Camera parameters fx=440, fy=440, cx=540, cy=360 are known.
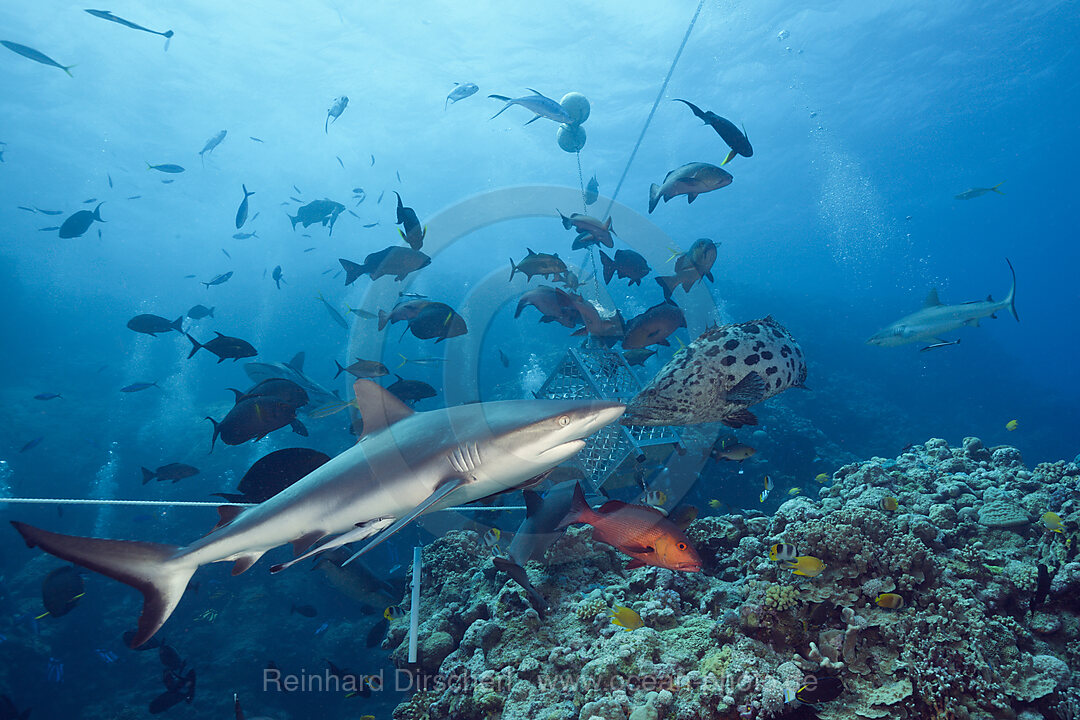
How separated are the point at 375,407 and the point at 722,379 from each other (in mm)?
3520

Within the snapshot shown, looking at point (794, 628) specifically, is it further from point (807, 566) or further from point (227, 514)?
point (227, 514)

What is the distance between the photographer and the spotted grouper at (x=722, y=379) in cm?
470

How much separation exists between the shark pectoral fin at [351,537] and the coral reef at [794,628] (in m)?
1.81

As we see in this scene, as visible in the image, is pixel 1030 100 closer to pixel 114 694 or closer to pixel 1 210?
pixel 114 694

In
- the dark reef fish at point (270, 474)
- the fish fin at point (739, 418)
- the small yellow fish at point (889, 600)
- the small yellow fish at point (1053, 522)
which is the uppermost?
the small yellow fish at point (1053, 522)

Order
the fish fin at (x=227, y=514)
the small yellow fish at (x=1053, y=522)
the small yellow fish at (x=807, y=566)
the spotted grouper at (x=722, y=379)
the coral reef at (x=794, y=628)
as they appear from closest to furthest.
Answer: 1. the coral reef at (x=794, y=628)
2. the fish fin at (x=227, y=514)
3. the small yellow fish at (x=807, y=566)
4. the small yellow fish at (x=1053, y=522)
5. the spotted grouper at (x=722, y=379)

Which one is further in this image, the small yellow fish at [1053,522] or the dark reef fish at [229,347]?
the dark reef fish at [229,347]

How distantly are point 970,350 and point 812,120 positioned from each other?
21.2 m

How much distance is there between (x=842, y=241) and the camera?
99500 millimetres

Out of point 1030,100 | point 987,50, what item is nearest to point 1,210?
point 987,50

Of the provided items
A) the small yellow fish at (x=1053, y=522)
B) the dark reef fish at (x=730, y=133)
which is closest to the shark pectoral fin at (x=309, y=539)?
the dark reef fish at (x=730, y=133)

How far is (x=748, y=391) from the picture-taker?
4523mm

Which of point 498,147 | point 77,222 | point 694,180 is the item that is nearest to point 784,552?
point 694,180

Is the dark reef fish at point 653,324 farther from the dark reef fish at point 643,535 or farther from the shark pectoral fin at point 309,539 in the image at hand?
the shark pectoral fin at point 309,539
